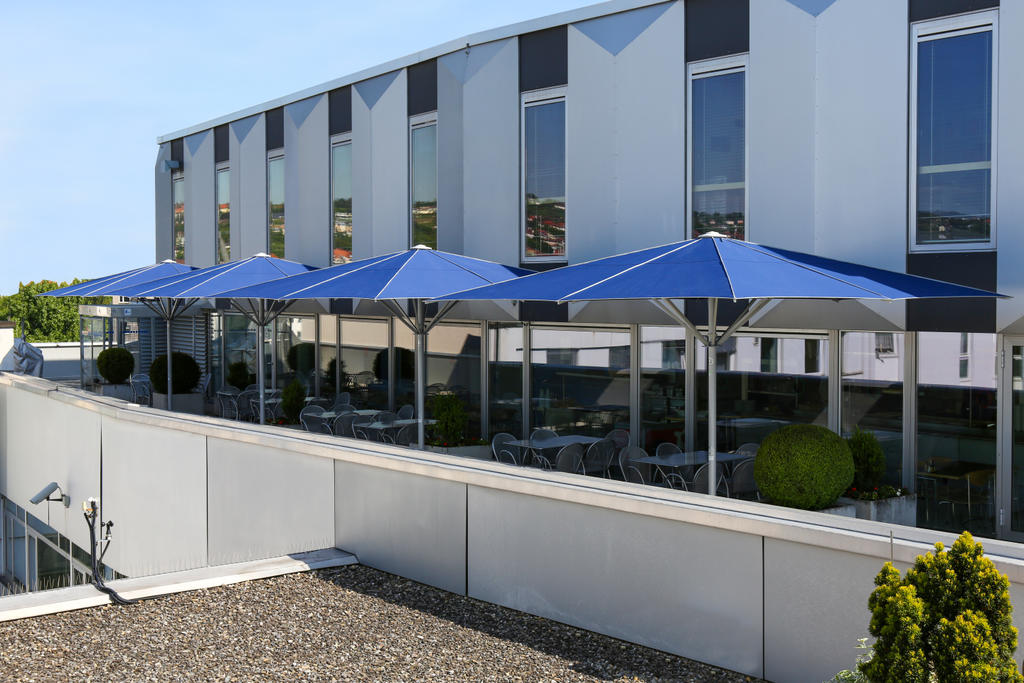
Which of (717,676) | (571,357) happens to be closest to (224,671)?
(717,676)

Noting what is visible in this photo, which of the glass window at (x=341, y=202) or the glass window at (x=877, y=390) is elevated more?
the glass window at (x=341, y=202)

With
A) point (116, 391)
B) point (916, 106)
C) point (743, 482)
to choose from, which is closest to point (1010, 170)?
point (916, 106)

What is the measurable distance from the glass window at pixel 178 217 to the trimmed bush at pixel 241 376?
443cm

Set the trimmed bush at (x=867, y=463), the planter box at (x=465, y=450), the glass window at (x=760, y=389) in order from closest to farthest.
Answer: the trimmed bush at (x=867, y=463)
the glass window at (x=760, y=389)
the planter box at (x=465, y=450)

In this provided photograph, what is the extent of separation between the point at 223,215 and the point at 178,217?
3038 millimetres

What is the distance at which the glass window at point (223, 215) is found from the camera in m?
21.3

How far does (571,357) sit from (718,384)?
8.25 ft

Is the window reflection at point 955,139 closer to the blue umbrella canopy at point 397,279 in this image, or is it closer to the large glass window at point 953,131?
the large glass window at point 953,131

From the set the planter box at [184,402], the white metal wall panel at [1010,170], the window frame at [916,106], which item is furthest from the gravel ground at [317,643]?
the planter box at [184,402]

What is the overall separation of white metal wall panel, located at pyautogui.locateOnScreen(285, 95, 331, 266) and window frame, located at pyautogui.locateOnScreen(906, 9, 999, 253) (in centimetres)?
1103

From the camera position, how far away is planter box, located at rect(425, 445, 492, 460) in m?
12.3

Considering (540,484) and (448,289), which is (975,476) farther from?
(448,289)

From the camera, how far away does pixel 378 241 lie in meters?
16.3

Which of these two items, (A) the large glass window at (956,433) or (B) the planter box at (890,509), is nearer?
(B) the planter box at (890,509)
